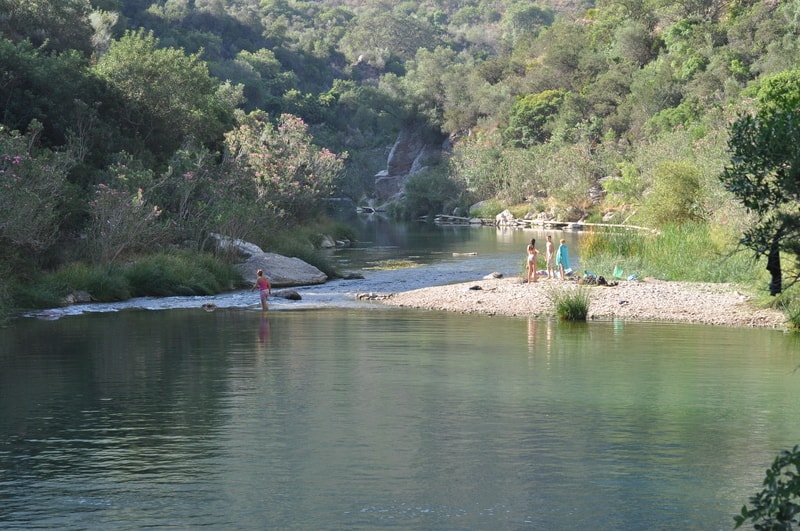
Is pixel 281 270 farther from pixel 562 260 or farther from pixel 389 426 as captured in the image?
pixel 389 426

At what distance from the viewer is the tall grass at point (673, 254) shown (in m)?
34.5

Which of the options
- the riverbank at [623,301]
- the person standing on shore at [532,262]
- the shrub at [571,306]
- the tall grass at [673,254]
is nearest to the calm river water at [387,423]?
the shrub at [571,306]

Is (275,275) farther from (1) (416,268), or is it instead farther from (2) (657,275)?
(2) (657,275)

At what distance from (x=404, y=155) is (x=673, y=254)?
94.1 metres

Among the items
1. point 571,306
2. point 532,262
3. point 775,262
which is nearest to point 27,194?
point 571,306

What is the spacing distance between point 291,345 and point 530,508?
13269 millimetres

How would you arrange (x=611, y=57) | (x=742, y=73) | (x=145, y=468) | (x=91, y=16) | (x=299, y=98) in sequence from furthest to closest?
(x=299, y=98)
(x=611, y=57)
(x=742, y=73)
(x=91, y=16)
(x=145, y=468)

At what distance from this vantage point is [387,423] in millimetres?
17344

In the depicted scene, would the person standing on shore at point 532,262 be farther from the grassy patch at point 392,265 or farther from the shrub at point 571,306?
the grassy patch at point 392,265

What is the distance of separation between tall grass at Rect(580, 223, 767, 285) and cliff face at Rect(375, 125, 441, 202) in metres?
87.6

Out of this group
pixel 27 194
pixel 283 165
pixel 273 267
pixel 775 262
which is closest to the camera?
pixel 775 262

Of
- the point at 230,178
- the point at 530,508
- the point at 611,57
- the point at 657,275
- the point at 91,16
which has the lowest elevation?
the point at 530,508

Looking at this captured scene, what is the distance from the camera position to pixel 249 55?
136 m

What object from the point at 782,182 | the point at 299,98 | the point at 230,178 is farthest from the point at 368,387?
the point at 299,98
